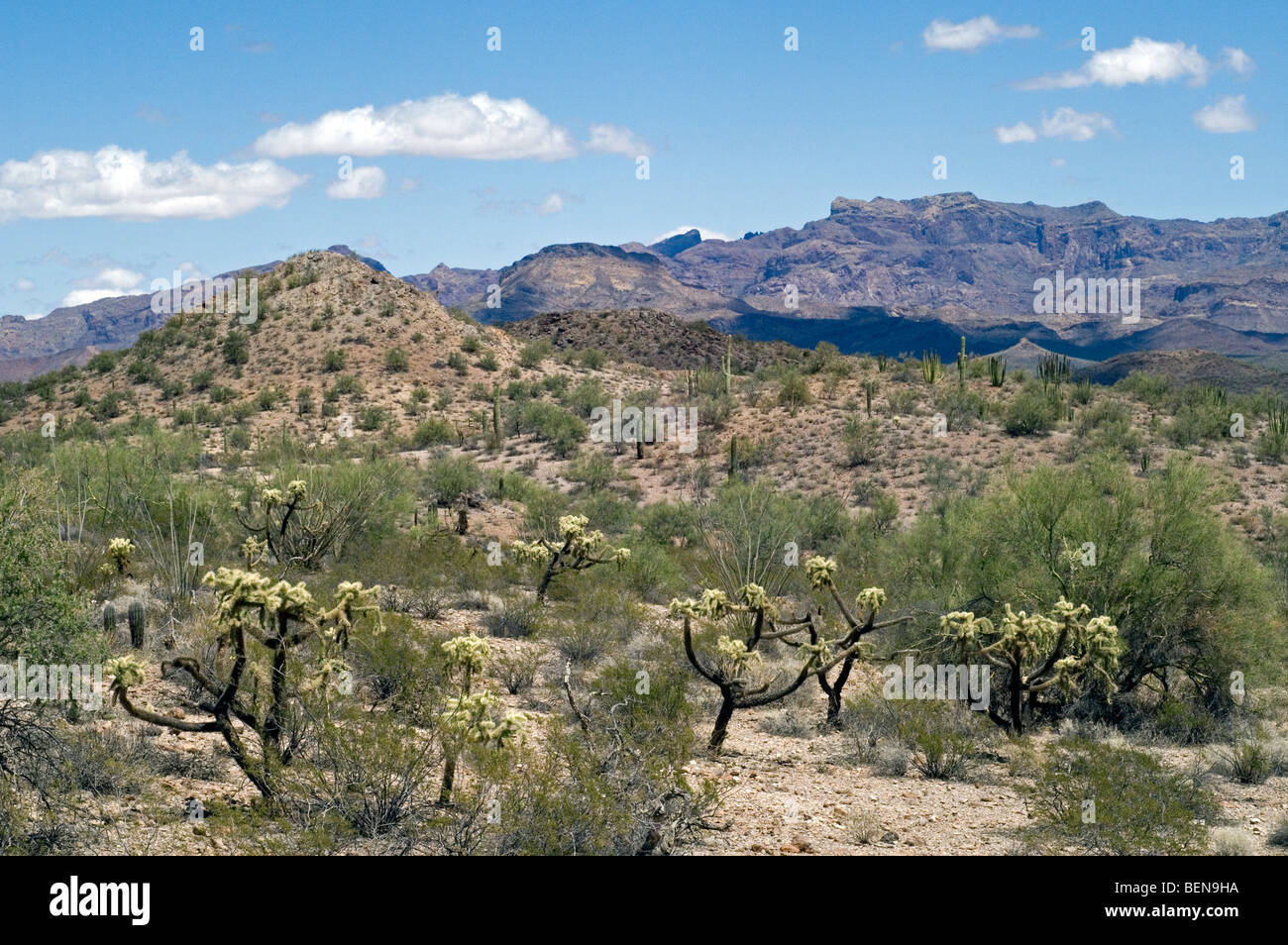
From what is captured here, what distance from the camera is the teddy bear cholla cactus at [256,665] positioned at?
762cm

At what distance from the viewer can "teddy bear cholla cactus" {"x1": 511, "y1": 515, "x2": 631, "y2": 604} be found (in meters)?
16.0

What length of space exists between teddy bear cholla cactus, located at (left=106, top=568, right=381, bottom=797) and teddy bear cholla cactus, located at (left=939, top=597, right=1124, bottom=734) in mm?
5788

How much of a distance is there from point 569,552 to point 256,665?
26.1 feet

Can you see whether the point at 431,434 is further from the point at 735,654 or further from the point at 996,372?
the point at 735,654

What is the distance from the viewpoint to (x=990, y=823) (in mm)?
9078

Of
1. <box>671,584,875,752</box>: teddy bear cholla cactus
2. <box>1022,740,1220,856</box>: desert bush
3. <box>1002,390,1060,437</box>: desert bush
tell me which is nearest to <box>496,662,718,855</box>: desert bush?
<box>671,584,875,752</box>: teddy bear cholla cactus

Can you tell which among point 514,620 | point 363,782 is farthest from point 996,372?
point 363,782

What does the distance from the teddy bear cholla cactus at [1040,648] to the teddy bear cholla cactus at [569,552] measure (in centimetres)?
554

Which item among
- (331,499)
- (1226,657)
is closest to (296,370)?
(331,499)

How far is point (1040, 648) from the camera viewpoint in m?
11.1

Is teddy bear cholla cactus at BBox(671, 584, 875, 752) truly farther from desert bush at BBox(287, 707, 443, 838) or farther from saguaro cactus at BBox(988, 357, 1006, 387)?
saguaro cactus at BBox(988, 357, 1006, 387)

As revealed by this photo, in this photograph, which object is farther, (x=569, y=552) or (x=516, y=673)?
(x=569, y=552)

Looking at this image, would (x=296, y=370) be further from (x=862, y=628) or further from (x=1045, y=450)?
(x=862, y=628)

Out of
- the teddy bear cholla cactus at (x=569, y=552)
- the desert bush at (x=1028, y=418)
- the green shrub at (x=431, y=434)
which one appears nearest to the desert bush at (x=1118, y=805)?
the teddy bear cholla cactus at (x=569, y=552)
